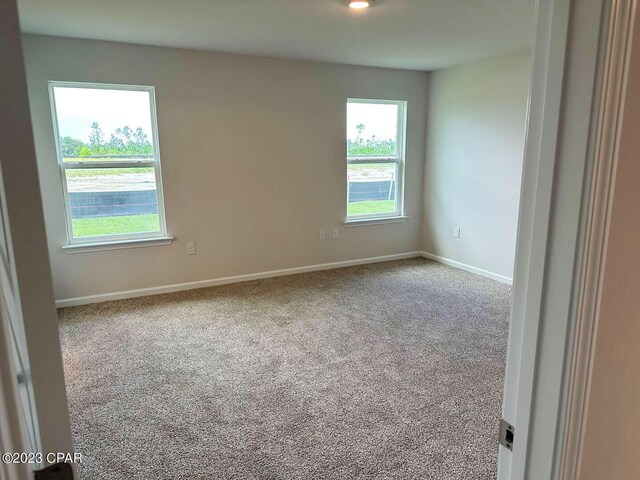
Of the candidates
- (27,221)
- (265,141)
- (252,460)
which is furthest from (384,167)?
(27,221)

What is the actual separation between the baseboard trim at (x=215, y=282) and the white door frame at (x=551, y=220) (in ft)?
13.2

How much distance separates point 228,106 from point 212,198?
0.95 meters

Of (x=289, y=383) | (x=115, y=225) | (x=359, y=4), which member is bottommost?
(x=289, y=383)

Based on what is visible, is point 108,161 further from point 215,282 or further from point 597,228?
point 597,228

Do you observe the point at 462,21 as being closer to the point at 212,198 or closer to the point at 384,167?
the point at 384,167

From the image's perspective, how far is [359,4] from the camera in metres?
2.75

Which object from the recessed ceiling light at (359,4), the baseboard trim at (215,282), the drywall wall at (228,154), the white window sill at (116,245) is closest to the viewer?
the recessed ceiling light at (359,4)

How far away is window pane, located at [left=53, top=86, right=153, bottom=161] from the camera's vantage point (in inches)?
147

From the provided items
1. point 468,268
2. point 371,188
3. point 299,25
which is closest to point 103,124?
point 299,25

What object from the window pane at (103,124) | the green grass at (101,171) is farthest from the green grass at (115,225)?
the window pane at (103,124)

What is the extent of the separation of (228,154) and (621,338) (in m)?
4.05

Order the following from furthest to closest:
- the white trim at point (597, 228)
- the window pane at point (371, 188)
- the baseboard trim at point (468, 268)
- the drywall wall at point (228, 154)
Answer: the window pane at point (371, 188), the baseboard trim at point (468, 268), the drywall wall at point (228, 154), the white trim at point (597, 228)

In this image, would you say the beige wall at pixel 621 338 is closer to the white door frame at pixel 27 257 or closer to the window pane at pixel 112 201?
the white door frame at pixel 27 257

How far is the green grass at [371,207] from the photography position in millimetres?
5242
